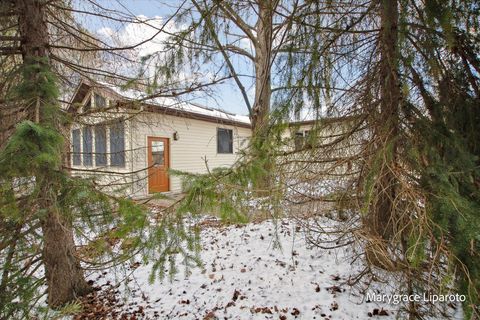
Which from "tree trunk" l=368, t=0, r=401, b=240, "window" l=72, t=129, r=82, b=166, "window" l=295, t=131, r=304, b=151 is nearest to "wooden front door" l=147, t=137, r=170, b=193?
"window" l=72, t=129, r=82, b=166

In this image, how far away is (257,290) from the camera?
3582mm

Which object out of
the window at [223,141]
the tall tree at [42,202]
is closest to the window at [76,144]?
the tall tree at [42,202]

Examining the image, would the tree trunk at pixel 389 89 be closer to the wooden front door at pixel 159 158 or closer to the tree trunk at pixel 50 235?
the tree trunk at pixel 50 235

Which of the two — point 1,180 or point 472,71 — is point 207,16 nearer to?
point 1,180

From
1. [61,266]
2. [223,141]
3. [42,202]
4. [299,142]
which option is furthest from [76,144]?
[223,141]

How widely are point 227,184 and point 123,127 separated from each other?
8.04 feet

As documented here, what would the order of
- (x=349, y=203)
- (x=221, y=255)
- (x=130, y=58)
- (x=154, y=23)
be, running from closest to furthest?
(x=349, y=203), (x=154, y=23), (x=130, y=58), (x=221, y=255)

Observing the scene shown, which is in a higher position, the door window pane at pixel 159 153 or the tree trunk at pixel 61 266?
the door window pane at pixel 159 153

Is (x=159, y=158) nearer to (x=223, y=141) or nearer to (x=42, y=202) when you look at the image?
(x=223, y=141)

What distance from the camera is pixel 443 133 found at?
2219 millimetres

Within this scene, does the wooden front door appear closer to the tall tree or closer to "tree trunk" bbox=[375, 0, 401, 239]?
the tall tree

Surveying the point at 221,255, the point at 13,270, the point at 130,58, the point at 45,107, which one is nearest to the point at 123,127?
the point at 130,58

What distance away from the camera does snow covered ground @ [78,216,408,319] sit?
3105 millimetres

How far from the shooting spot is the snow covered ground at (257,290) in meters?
3.11
